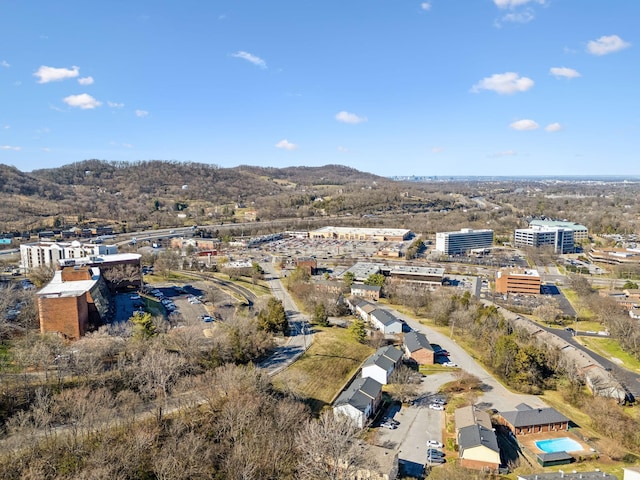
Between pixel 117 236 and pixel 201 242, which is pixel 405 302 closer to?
pixel 201 242

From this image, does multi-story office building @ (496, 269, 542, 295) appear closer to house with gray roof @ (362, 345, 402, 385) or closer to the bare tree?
house with gray roof @ (362, 345, 402, 385)

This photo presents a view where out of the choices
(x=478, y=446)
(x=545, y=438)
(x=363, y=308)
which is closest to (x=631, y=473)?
(x=545, y=438)

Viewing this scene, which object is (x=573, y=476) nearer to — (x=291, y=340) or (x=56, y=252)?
(x=291, y=340)

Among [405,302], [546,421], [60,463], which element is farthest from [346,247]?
[60,463]

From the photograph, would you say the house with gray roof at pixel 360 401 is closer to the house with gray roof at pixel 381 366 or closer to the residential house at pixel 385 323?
the house with gray roof at pixel 381 366

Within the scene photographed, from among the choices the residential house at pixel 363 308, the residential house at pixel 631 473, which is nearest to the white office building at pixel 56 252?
the residential house at pixel 363 308

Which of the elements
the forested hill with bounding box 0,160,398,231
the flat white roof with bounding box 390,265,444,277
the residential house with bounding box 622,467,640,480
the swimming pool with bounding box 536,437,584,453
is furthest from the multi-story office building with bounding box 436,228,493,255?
the residential house with bounding box 622,467,640,480
